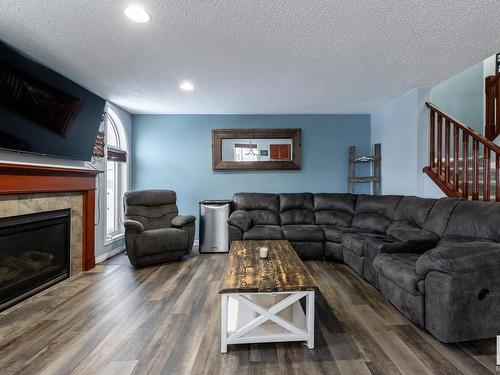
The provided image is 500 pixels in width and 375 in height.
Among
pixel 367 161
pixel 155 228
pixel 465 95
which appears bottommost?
pixel 155 228

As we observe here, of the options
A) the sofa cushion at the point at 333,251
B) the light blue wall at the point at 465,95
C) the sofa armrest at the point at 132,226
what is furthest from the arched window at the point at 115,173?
the light blue wall at the point at 465,95

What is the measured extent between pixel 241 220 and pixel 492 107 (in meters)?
4.37

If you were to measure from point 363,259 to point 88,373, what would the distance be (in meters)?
2.71

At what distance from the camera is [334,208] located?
4508 mm

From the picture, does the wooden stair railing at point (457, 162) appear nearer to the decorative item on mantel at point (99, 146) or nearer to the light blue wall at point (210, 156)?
the light blue wall at point (210, 156)

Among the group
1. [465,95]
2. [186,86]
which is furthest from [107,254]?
[465,95]

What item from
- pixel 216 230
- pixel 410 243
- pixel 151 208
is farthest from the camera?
pixel 216 230

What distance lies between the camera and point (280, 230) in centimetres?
404

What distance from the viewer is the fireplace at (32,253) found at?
8.20 ft

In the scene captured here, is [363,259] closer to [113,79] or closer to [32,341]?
[32,341]

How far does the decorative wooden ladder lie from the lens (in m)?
4.66

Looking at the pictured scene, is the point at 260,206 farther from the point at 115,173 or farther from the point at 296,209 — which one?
the point at 115,173

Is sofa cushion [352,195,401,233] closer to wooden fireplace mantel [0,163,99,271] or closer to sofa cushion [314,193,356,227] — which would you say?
sofa cushion [314,193,356,227]

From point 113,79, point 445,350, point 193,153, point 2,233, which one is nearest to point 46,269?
point 2,233
